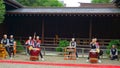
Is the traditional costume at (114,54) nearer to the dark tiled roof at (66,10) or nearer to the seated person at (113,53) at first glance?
the seated person at (113,53)

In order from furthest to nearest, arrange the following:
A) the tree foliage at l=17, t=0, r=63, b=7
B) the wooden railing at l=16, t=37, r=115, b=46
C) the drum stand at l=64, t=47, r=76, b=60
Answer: the tree foliage at l=17, t=0, r=63, b=7
the wooden railing at l=16, t=37, r=115, b=46
the drum stand at l=64, t=47, r=76, b=60

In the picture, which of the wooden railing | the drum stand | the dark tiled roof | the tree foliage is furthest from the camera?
the tree foliage

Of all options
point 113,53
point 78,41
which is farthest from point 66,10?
point 113,53

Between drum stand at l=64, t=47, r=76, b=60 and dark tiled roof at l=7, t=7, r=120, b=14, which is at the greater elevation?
dark tiled roof at l=7, t=7, r=120, b=14

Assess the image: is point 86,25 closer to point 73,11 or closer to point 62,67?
point 73,11

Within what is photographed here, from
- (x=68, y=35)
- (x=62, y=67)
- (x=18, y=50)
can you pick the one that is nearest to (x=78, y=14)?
(x=68, y=35)

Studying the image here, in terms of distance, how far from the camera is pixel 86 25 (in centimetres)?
3012

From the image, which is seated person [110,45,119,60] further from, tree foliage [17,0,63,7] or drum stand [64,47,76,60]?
tree foliage [17,0,63,7]

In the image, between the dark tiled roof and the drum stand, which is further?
the dark tiled roof

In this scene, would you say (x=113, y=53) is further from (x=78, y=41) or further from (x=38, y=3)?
(x=38, y=3)

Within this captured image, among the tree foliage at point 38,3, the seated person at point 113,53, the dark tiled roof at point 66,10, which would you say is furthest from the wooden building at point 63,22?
the tree foliage at point 38,3

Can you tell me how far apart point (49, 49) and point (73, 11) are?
3.77 meters

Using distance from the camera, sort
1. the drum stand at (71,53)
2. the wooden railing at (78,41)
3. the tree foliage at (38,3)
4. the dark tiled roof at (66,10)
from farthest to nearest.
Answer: the tree foliage at (38,3) < the wooden railing at (78,41) < the dark tiled roof at (66,10) < the drum stand at (71,53)

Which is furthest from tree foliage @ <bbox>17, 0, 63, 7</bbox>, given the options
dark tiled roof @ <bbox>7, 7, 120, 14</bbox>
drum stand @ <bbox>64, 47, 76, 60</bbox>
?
drum stand @ <bbox>64, 47, 76, 60</bbox>
